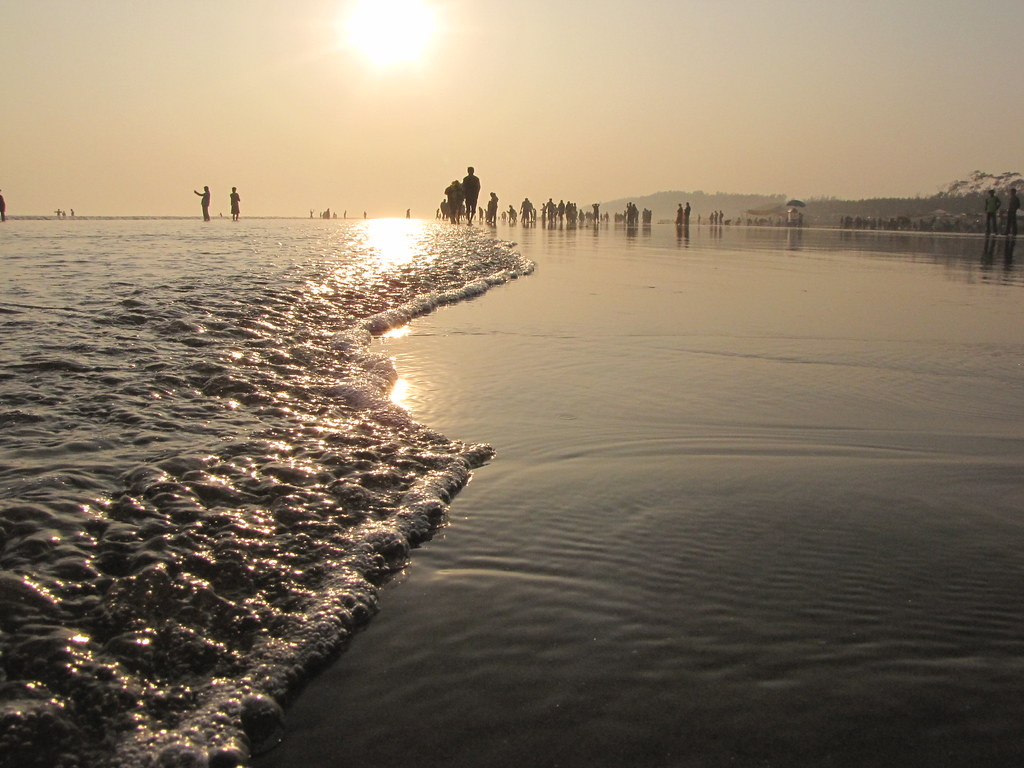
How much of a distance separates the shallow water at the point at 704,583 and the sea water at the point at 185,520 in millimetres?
204

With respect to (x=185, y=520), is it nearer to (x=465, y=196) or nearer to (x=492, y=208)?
(x=465, y=196)

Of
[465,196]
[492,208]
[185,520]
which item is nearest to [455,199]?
[465,196]

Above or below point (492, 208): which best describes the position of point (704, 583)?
below

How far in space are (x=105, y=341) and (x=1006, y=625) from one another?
5.92m

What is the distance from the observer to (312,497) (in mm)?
3377

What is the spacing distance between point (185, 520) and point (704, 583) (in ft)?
6.30

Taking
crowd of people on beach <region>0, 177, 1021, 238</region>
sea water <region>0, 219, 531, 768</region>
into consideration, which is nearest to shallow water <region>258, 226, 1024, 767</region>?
sea water <region>0, 219, 531, 768</region>

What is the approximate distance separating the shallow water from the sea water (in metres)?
0.20

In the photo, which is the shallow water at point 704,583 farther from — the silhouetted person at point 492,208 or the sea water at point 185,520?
the silhouetted person at point 492,208

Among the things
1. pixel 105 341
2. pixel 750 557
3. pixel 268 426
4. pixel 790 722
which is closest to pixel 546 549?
pixel 750 557

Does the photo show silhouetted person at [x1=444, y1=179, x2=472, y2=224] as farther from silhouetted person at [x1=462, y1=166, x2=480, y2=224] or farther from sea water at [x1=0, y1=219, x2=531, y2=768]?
sea water at [x1=0, y1=219, x2=531, y2=768]

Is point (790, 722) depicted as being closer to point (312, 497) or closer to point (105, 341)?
point (312, 497)

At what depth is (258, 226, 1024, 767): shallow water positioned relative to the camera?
6.26 feet

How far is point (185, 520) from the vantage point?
302 centimetres
